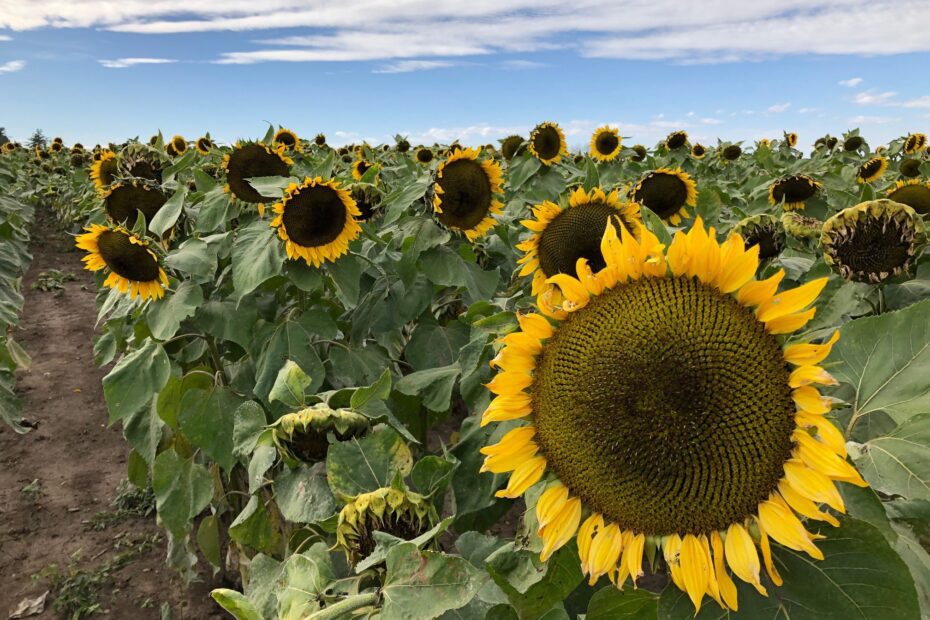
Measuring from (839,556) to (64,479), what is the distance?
16.6 ft

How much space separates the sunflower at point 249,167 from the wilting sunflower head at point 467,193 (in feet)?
2.32

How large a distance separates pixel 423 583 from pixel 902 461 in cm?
66

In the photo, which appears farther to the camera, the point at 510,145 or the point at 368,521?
the point at 510,145

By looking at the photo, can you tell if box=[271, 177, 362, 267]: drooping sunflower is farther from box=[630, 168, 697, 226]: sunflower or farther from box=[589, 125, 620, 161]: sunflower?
box=[589, 125, 620, 161]: sunflower

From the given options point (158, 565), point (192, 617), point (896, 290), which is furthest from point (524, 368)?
point (158, 565)

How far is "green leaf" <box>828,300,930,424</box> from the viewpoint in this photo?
96 centimetres

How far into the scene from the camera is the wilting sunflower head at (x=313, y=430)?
1277mm

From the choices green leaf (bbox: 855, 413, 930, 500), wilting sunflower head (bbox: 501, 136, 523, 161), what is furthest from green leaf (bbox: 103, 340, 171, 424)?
wilting sunflower head (bbox: 501, 136, 523, 161)

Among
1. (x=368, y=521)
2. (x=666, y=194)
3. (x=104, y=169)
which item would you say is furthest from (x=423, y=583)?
(x=104, y=169)

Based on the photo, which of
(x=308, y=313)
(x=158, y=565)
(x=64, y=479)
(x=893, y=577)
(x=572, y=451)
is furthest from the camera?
(x=64, y=479)

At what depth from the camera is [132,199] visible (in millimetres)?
3182

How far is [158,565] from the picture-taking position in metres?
3.75

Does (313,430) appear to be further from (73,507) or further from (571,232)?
(73,507)

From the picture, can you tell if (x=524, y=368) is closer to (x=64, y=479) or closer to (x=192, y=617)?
(x=192, y=617)
